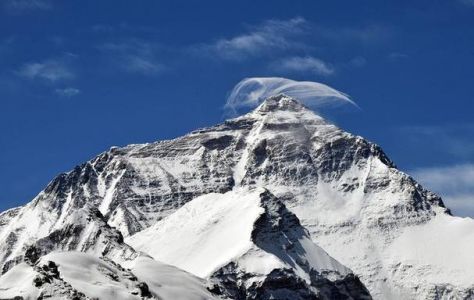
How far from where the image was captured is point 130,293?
195625mm

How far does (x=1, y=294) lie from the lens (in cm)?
18525

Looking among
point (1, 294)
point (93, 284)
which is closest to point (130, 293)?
point (93, 284)

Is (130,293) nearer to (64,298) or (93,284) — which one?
(93,284)

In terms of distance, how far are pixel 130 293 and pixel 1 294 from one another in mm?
16918

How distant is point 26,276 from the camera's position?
190 m

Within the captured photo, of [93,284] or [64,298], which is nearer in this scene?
[64,298]

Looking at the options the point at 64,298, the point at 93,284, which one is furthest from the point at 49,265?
the point at 64,298

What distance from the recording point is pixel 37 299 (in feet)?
592

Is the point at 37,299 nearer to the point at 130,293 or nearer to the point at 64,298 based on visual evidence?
the point at 64,298

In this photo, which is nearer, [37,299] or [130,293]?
[37,299]

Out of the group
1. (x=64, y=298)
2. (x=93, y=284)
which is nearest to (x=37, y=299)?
(x=64, y=298)

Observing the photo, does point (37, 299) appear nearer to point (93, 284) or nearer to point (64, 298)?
point (64, 298)

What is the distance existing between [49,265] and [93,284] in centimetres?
592

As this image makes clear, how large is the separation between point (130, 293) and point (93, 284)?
4.36 m
